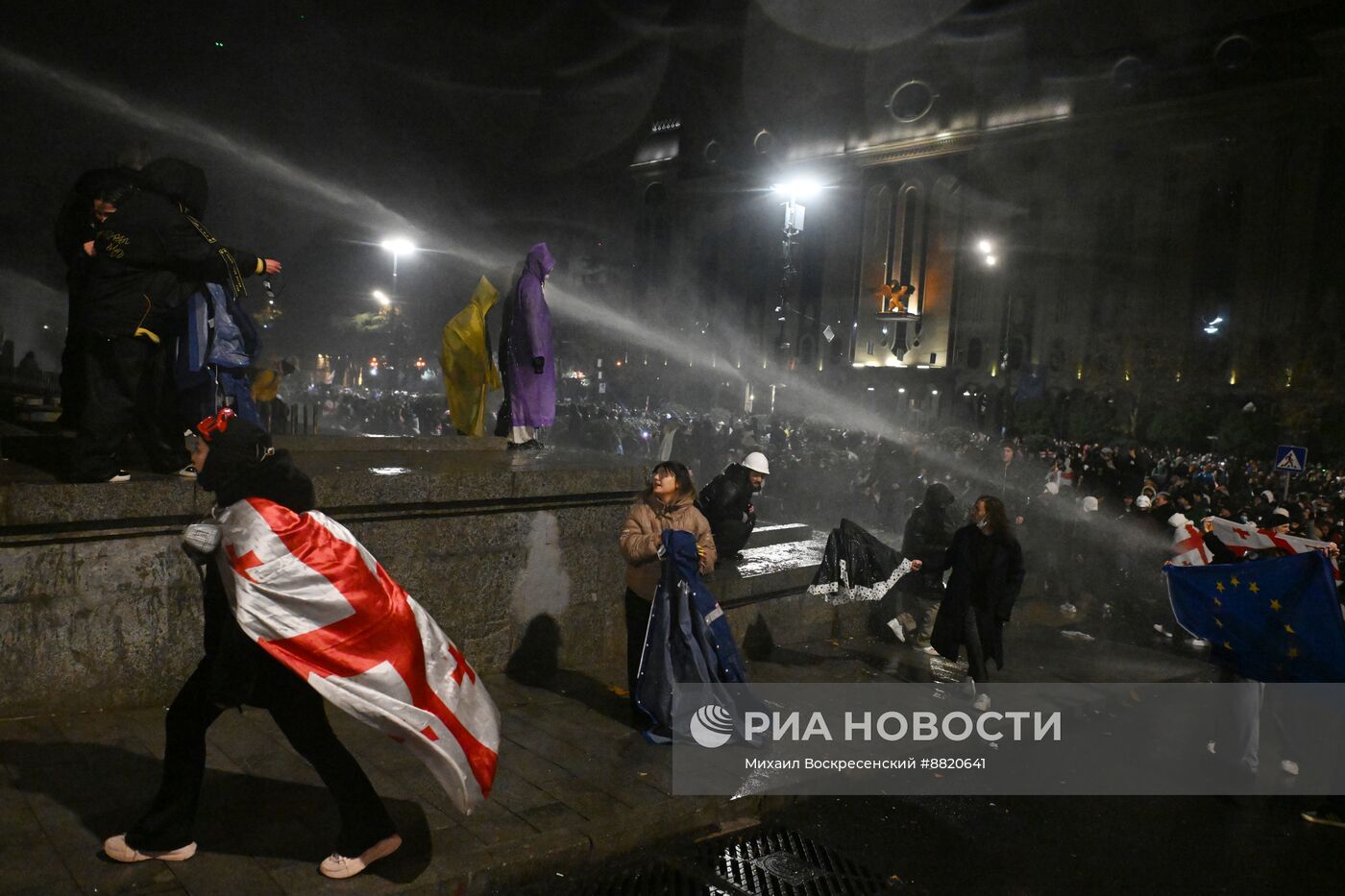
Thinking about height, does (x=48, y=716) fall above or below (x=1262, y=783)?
above

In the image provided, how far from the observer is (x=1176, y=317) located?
1719 inches

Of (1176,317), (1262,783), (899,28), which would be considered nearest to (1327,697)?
(1262,783)

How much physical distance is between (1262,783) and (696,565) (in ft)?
12.5

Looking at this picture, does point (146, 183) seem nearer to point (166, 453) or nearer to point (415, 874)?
point (166, 453)

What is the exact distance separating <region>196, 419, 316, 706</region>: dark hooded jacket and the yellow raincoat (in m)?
4.97

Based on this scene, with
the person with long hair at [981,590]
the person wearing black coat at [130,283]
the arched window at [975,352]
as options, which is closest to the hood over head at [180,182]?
the person wearing black coat at [130,283]

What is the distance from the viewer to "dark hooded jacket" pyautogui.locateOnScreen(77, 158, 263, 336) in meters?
4.77

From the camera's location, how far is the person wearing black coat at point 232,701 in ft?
10.4

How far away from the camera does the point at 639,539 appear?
209 inches

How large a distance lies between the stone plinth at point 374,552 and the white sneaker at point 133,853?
163 centimetres

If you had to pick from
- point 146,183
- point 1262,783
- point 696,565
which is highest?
point 146,183

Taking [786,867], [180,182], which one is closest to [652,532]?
[786,867]

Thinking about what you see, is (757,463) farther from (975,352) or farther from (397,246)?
(975,352)

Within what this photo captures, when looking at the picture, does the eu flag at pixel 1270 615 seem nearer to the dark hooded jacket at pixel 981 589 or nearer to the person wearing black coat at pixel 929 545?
the dark hooded jacket at pixel 981 589
